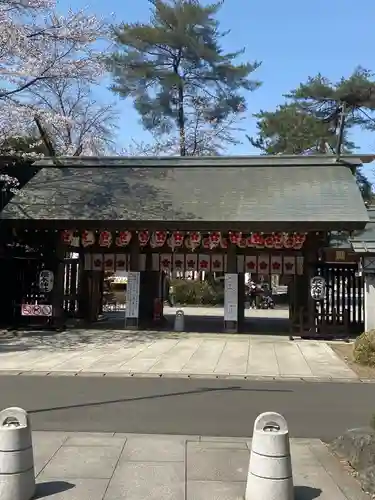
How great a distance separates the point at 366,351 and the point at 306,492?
8613mm

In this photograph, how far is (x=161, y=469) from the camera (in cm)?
568

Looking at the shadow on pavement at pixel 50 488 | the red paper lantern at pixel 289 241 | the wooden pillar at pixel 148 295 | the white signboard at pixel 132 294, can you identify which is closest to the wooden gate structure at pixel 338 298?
the red paper lantern at pixel 289 241

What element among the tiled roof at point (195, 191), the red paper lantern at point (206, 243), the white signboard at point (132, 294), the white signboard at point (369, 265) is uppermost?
the tiled roof at point (195, 191)

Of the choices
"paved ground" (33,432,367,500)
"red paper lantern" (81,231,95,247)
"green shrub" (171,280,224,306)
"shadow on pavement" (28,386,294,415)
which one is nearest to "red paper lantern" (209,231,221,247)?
"red paper lantern" (81,231,95,247)

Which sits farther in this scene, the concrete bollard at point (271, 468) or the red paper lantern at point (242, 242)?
the red paper lantern at point (242, 242)

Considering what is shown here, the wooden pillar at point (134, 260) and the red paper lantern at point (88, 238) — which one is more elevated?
the red paper lantern at point (88, 238)

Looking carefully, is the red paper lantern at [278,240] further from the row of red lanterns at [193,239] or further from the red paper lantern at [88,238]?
the red paper lantern at [88,238]

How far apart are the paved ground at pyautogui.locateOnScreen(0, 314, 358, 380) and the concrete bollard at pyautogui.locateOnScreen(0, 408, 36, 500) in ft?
23.5

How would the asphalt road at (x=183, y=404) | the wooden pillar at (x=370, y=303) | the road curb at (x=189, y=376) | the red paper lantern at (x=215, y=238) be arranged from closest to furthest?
the asphalt road at (x=183, y=404), the road curb at (x=189, y=376), the wooden pillar at (x=370, y=303), the red paper lantern at (x=215, y=238)

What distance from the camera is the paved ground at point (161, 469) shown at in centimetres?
507

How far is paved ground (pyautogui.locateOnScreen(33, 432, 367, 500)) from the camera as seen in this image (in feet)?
16.6

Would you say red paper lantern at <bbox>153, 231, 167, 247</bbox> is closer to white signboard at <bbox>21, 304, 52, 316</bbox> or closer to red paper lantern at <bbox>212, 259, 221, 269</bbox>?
red paper lantern at <bbox>212, 259, 221, 269</bbox>

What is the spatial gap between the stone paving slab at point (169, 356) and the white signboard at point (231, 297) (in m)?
0.93

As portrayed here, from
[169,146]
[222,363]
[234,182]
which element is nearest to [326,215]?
[234,182]
